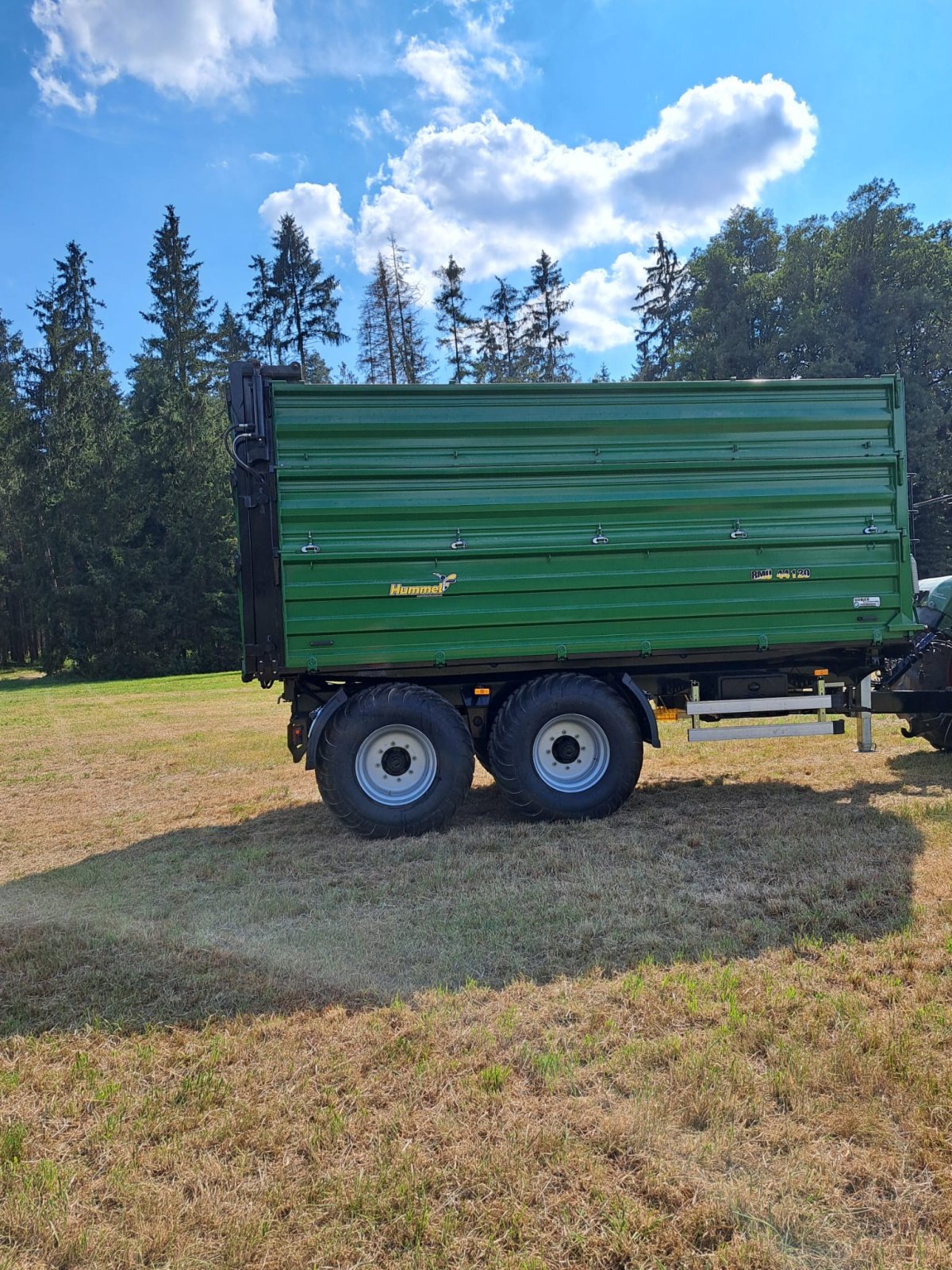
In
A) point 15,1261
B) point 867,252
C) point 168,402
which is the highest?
point 867,252

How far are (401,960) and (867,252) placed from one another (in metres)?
36.2

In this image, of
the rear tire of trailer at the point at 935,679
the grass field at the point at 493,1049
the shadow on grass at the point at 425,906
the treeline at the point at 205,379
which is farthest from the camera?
the treeline at the point at 205,379

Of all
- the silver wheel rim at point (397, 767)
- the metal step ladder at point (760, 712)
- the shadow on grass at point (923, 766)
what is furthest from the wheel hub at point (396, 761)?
the shadow on grass at point (923, 766)

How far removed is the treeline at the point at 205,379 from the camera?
32.1 metres

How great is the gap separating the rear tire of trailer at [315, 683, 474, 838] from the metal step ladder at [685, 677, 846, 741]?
1.89 metres

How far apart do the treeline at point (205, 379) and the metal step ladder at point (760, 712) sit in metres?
25.8

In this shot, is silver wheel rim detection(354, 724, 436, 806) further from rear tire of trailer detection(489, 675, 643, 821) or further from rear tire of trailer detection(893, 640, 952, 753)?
rear tire of trailer detection(893, 640, 952, 753)

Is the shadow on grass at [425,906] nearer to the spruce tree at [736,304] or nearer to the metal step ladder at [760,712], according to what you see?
the metal step ladder at [760,712]

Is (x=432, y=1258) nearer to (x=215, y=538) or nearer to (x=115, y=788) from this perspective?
(x=115, y=788)

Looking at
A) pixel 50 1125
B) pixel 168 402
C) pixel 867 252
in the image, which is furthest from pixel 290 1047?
pixel 867 252

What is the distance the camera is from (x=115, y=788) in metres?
9.11

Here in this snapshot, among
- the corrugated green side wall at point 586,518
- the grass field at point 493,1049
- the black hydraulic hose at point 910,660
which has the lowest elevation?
the grass field at point 493,1049

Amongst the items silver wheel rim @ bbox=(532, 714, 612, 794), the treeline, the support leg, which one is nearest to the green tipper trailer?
silver wheel rim @ bbox=(532, 714, 612, 794)

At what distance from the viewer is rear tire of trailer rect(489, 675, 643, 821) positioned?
631 centimetres
